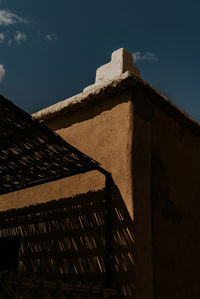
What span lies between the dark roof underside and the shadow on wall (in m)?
0.44

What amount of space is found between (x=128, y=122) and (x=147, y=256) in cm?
158

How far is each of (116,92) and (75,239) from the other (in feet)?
6.44

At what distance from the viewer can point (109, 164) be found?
4.06 meters

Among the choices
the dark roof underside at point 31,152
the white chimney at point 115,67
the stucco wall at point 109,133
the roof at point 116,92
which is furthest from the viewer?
the white chimney at point 115,67

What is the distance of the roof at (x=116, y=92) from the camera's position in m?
4.12

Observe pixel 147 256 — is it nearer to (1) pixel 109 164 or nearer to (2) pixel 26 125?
(1) pixel 109 164

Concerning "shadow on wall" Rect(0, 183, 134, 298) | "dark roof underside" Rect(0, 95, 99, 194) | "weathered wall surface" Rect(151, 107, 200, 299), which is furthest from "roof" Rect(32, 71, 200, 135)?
"shadow on wall" Rect(0, 183, 134, 298)

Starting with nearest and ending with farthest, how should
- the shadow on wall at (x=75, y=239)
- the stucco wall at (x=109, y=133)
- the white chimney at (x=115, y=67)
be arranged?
the shadow on wall at (x=75, y=239), the stucco wall at (x=109, y=133), the white chimney at (x=115, y=67)

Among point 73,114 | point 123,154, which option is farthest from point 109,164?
point 73,114

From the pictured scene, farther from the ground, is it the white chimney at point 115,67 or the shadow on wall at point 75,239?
the white chimney at point 115,67

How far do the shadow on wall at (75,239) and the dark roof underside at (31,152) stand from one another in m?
0.44

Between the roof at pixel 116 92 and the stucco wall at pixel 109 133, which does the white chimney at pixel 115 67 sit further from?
the stucco wall at pixel 109 133

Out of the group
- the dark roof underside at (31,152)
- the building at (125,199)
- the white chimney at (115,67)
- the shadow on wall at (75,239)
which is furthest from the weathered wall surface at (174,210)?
the dark roof underside at (31,152)

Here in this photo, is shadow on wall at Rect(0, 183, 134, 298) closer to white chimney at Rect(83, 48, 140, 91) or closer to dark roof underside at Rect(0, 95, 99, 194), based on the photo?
dark roof underside at Rect(0, 95, 99, 194)
